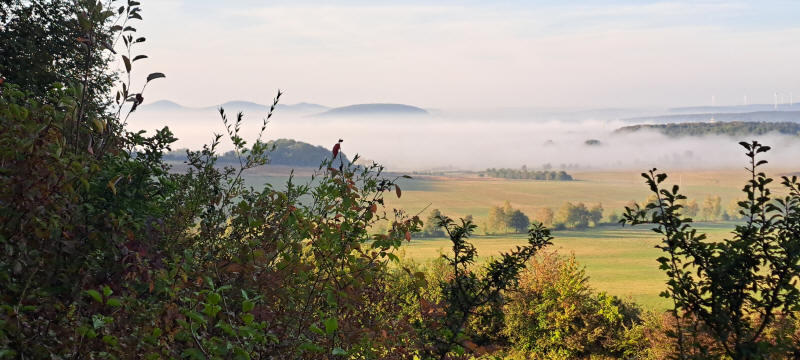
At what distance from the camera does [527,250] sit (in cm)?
501

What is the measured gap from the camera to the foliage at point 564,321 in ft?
104

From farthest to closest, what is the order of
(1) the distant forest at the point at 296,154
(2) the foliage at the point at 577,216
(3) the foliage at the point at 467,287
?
1. (1) the distant forest at the point at 296,154
2. (2) the foliage at the point at 577,216
3. (3) the foliage at the point at 467,287

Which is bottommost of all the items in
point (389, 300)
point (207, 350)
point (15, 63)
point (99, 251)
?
point (389, 300)

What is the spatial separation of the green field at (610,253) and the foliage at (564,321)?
5467 cm

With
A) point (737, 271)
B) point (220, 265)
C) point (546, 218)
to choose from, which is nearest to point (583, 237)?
point (546, 218)

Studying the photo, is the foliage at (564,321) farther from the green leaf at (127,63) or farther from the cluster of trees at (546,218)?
the cluster of trees at (546,218)

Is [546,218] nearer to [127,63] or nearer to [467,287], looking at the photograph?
→ [467,287]

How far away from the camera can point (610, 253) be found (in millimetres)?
124250

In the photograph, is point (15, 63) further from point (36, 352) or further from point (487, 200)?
point (487, 200)

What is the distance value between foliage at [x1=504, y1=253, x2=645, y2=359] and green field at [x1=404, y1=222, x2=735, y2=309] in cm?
5467

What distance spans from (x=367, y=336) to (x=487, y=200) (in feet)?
574

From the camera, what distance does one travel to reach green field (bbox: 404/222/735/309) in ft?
327

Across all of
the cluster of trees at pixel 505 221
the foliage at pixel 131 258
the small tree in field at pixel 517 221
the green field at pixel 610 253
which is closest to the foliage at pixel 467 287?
the foliage at pixel 131 258

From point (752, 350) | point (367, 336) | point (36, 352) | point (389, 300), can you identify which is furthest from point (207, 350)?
point (389, 300)
